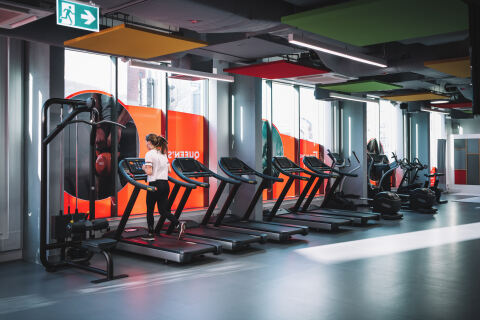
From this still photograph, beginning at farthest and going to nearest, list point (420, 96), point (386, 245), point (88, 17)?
point (420, 96) < point (386, 245) < point (88, 17)

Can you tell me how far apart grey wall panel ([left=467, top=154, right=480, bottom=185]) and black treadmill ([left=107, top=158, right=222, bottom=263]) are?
51.0 feet

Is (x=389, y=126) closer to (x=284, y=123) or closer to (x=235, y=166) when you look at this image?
(x=284, y=123)

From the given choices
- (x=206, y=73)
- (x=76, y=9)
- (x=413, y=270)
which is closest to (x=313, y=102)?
(x=206, y=73)

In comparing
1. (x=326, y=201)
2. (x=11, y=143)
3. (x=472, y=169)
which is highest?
(x=11, y=143)

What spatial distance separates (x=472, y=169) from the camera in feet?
61.8

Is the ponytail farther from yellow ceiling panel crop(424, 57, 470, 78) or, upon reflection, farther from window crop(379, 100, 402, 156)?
window crop(379, 100, 402, 156)

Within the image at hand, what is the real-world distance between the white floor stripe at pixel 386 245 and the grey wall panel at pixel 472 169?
34.1 ft

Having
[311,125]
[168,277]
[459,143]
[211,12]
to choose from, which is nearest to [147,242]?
[168,277]

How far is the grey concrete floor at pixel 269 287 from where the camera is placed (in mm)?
4445

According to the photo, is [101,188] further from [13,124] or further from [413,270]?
[413,270]

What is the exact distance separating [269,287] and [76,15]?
381 centimetres

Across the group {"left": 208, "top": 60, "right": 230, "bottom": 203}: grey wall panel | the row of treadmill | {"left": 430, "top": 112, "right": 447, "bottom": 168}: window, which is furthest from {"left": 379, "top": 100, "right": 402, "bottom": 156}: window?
{"left": 208, "top": 60, "right": 230, "bottom": 203}: grey wall panel

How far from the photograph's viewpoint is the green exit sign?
493 centimetres

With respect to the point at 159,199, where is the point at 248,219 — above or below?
below
